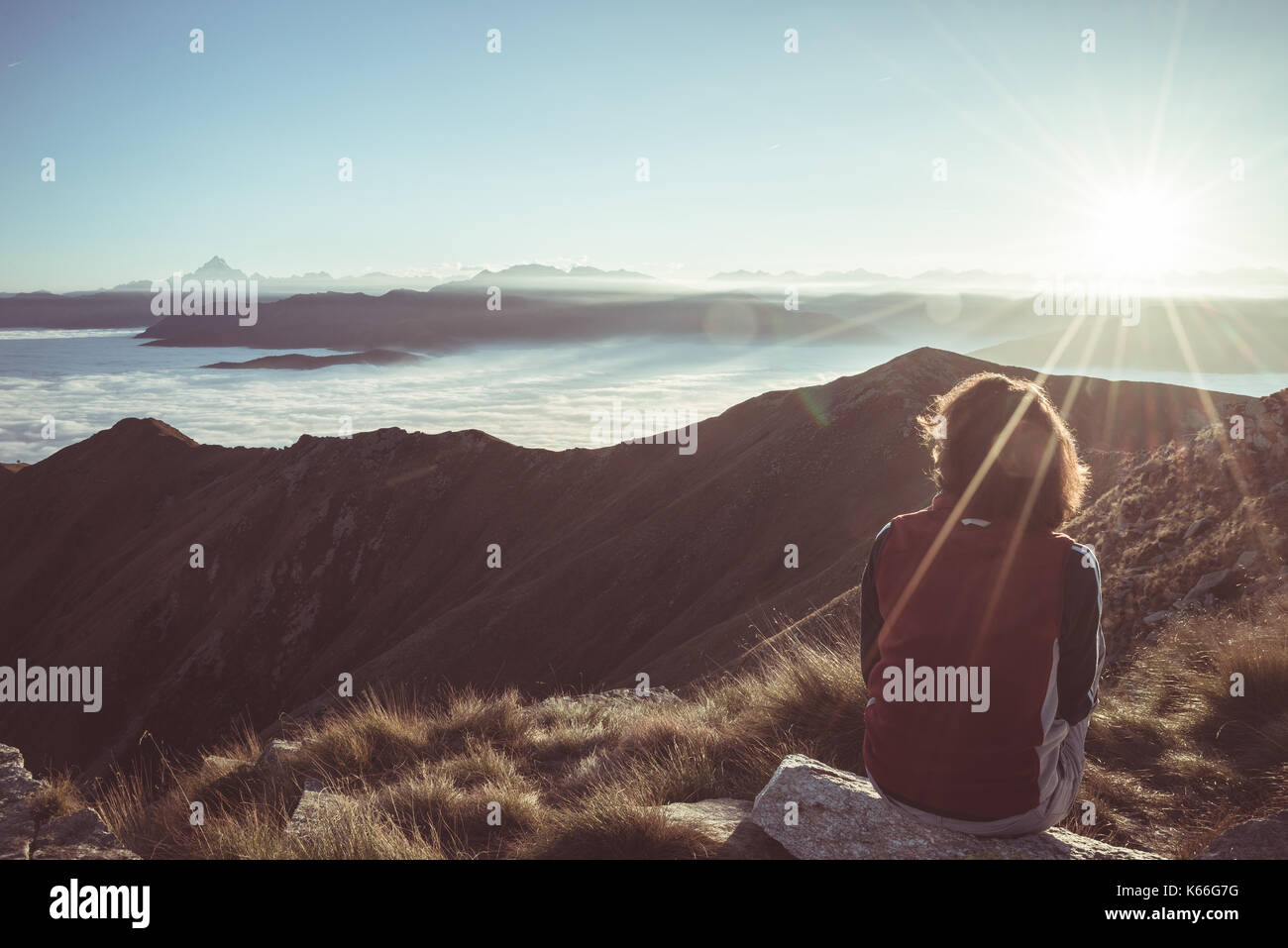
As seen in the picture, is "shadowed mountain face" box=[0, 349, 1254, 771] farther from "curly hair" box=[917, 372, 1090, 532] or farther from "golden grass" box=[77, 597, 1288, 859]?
"curly hair" box=[917, 372, 1090, 532]

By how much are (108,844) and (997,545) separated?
16.0 feet

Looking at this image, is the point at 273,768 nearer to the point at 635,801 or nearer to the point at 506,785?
the point at 506,785

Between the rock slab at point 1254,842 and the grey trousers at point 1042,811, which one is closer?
the grey trousers at point 1042,811

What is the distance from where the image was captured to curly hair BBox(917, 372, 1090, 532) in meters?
2.94

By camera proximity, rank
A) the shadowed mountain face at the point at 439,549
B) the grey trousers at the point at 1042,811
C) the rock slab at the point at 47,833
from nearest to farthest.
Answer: the grey trousers at the point at 1042,811 < the rock slab at the point at 47,833 < the shadowed mountain face at the point at 439,549

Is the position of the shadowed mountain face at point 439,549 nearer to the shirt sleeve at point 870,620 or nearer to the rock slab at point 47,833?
the shirt sleeve at point 870,620

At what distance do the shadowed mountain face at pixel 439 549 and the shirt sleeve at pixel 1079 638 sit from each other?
347 inches

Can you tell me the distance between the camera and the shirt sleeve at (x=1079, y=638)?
114 inches

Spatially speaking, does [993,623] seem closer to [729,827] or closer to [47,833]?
[729,827]

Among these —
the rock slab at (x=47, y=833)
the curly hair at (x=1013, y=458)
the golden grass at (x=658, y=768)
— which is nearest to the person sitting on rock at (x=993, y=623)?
the curly hair at (x=1013, y=458)

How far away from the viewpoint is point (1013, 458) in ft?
9.65

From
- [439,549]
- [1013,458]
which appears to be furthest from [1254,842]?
[439,549]

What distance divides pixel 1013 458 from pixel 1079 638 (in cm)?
77

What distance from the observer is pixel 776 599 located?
23.0 metres
